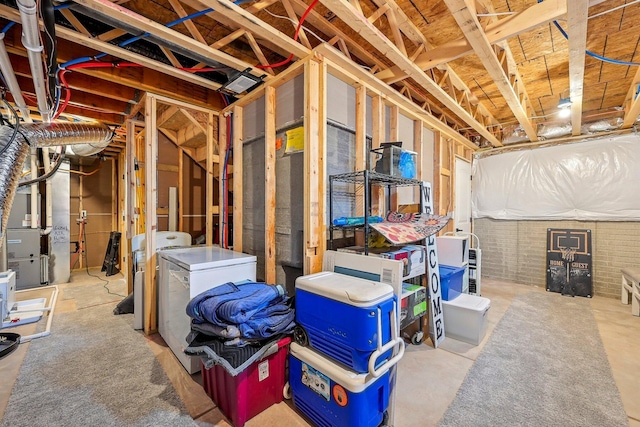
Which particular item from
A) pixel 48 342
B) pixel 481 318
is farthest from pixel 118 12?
pixel 481 318

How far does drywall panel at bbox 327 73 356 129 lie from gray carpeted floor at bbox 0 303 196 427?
2394 millimetres

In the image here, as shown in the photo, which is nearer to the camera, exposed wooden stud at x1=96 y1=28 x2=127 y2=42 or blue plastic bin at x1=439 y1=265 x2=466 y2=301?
exposed wooden stud at x1=96 y1=28 x2=127 y2=42

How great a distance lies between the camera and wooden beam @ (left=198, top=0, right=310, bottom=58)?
5.07 ft

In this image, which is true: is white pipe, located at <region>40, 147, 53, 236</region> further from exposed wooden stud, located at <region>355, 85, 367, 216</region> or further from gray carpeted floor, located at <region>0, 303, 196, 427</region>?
exposed wooden stud, located at <region>355, 85, 367, 216</region>

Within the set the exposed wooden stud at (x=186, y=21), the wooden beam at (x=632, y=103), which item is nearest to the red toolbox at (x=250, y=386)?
the exposed wooden stud at (x=186, y=21)

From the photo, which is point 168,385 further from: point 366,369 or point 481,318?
point 481,318

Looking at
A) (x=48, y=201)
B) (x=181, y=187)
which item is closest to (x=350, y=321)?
(x=181, y=187)

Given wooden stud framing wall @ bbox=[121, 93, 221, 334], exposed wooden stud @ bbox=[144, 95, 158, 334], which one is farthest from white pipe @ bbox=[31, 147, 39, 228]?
exposed wooden stud @ bbox=[144, 95, 158, 334]

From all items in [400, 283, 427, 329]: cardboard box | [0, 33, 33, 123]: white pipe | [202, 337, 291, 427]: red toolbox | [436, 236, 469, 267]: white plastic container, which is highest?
[0, 33, 33, 123]: white pipe

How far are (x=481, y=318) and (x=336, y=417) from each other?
1.80 metres

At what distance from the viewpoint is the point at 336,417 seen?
1411 millimetres

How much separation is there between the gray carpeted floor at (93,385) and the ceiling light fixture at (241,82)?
8.18 ft

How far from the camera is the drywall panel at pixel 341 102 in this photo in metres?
2.20

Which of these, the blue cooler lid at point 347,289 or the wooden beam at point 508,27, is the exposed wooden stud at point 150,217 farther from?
the wooden beam at point 508,27
